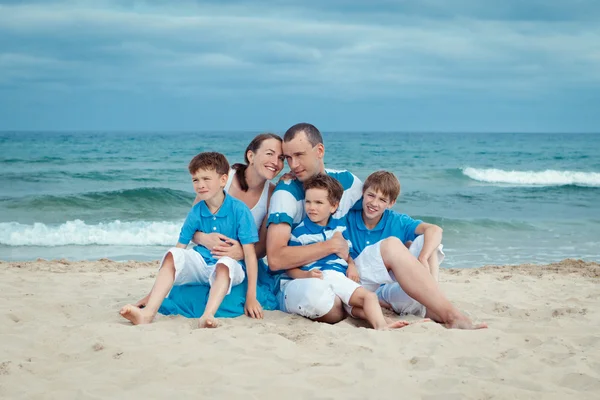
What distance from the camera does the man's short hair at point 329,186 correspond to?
171 inches

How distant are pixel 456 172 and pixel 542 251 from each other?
13974 mm

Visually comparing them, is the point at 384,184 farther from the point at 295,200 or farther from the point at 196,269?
the point at 196,269

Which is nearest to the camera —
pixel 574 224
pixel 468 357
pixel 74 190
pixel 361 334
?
pixel 468 357

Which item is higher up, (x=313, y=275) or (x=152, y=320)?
(x=313, y=275)

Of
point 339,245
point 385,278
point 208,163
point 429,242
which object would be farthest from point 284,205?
point 429,242

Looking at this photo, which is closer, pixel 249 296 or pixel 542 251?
pixel 249 296

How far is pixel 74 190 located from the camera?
54.3ft

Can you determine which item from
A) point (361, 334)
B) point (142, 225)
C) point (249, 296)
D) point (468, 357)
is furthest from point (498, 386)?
point (142, 225)

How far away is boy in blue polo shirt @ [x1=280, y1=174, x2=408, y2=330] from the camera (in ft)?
13.8

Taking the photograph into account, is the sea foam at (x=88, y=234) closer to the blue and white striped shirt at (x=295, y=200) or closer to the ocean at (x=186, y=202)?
the ocean at (x=186, y=202)

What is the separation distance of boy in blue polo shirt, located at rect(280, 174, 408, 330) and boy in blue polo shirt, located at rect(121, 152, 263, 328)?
0.31m

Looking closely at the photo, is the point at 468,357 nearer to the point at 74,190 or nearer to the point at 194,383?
the point at 194,383

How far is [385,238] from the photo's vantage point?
4492 millimetres

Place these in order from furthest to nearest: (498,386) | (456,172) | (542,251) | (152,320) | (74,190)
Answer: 1. (456,172)
2. (74,190)
3. (542,251)
4. (152,320)
5. (498,386)
